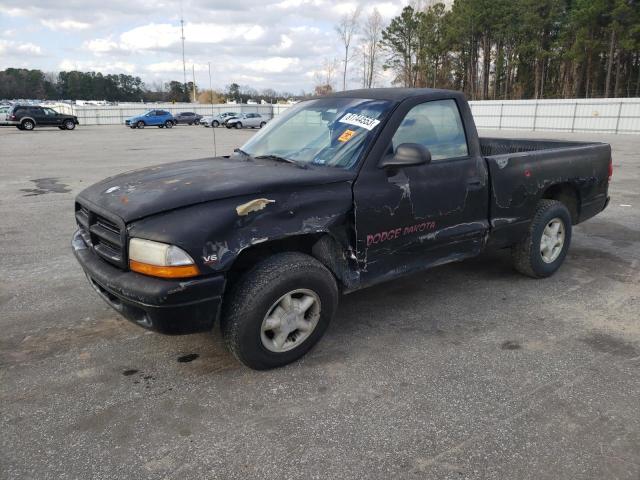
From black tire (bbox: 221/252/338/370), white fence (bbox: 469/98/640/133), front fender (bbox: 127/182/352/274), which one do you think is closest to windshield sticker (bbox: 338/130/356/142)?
front fender (bbox: 127/182/352/274)

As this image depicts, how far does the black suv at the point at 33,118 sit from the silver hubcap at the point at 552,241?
35111mm

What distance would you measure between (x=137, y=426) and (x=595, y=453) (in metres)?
2.29

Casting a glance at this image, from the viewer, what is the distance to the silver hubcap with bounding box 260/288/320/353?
3135mm

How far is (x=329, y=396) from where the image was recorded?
2967 millimetres

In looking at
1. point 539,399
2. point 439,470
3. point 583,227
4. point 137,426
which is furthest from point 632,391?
point 583,227

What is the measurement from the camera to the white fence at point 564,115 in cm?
2973

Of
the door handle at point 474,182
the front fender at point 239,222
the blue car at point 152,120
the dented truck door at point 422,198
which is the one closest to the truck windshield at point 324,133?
the dented truck door at point 422,198

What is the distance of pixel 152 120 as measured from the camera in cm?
4134

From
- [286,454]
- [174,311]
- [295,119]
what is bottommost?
[286,454]

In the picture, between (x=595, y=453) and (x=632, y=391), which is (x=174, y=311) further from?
(x=632, y=391)

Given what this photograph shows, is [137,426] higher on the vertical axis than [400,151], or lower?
lower

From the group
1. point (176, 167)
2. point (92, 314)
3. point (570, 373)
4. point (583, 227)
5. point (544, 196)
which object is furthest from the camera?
point (583, 227)

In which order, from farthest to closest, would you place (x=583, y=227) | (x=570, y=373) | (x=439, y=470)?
(x=583, y=227), (x=570, y=373), (x=439, y=470)

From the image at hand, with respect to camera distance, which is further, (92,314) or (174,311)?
(92,314)
